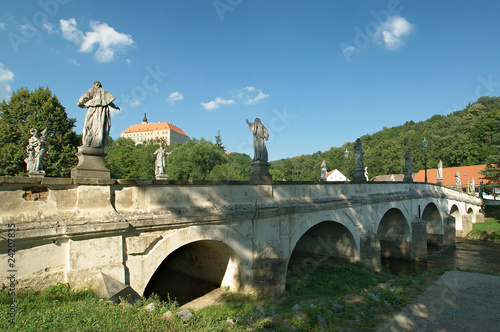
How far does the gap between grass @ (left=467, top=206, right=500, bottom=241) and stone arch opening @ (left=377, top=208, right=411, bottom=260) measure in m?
12.7

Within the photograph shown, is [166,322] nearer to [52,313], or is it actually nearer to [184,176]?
[52,313]

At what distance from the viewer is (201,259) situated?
980 centimetres

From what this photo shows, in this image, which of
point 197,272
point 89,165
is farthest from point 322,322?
point 89,165

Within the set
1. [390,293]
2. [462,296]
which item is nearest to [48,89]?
[390,293]

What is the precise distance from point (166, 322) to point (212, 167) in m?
38.3

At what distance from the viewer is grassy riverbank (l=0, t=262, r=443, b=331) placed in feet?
13.1

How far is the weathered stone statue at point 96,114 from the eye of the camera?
5750 millimetres

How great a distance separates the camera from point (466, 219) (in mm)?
30328

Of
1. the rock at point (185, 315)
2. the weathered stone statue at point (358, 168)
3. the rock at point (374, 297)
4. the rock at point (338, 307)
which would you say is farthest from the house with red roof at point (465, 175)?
the rock at point (185, 315)

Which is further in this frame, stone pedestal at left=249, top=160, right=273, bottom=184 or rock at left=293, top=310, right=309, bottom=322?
stone pedestal at left=249, top=160, right=273, bottom=184

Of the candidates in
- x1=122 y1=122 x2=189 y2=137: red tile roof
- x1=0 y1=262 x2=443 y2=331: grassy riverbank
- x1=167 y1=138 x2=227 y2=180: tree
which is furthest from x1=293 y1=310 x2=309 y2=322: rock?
x1=122 y1=122 x2=189 y2=137: red tile roof

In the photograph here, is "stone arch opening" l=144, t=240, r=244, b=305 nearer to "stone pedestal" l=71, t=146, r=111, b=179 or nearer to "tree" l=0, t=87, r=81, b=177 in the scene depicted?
"stone pedestal" l=71, t=146, r=111, b=179

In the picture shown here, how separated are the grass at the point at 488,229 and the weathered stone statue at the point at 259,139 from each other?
27.8 m

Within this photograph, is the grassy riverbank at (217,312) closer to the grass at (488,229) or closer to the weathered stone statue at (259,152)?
the weathered stone statue at (259,152)
